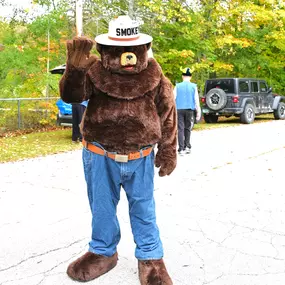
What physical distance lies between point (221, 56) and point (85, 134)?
1887 cm

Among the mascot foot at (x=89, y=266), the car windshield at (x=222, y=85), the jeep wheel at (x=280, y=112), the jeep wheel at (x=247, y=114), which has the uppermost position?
the mascot foot at (x=89, y=266)

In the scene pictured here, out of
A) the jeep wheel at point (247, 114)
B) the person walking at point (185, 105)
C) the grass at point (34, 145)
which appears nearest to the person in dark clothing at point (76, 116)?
the grass at point (34, 145)

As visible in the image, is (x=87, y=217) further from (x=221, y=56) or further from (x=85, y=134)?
(x=221, y=56)

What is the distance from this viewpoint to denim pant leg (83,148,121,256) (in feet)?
10.4

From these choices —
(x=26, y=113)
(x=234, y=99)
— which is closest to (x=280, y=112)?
(x=234, y=99)

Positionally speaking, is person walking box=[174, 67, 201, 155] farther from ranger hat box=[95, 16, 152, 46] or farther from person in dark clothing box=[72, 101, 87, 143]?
ranger hat box=[95, 16, 152, 46]

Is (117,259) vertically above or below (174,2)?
below

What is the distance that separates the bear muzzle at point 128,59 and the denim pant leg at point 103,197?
0.70 m

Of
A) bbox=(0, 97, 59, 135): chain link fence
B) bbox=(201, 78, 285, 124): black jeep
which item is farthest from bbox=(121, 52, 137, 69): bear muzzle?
bbox=(201, 78, 285, 124): black jeep

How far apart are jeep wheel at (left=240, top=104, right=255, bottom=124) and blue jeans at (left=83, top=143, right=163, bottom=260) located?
14.3 metres

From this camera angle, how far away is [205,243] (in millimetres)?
3945

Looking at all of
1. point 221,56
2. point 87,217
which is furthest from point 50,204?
point 221,56

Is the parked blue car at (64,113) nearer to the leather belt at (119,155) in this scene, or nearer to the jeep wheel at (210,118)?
the jeep wheel at (210,118)

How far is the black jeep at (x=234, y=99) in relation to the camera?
650 inches
